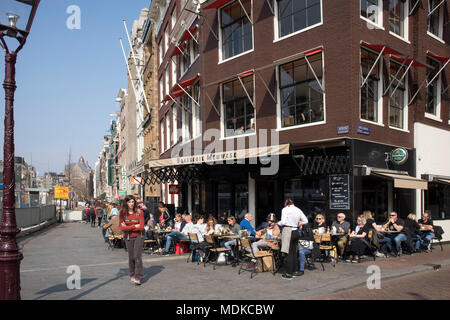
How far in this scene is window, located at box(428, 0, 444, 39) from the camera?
669 inches

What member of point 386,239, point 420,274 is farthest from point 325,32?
point 420,274

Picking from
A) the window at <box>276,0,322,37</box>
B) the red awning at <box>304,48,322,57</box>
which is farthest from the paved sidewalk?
the window at <box>276,0,322,37</box>

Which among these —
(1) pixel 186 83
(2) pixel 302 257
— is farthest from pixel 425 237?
(1) pixel 186 83

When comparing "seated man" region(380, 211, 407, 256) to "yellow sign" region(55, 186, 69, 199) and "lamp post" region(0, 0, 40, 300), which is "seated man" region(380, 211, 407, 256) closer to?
"lamp post" region(0, 0, 40, 300)

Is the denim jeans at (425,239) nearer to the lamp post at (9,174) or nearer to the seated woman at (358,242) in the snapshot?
the seated woman at (358,242)

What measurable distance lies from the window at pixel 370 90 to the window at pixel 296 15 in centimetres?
201

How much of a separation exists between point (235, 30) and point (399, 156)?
836 cm

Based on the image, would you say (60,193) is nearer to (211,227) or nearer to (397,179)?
(211,227)

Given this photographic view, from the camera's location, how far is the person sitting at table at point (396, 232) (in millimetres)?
12102

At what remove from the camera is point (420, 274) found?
30.9 feet

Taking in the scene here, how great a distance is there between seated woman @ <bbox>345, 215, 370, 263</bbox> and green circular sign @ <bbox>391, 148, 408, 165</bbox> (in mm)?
3270

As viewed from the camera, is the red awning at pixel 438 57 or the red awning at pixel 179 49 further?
the red awning at pixel 179 49

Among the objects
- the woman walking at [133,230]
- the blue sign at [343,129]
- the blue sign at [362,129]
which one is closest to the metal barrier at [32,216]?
the woman walking at [133,230]

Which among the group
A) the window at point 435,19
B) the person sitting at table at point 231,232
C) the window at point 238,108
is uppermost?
the window at point 435,19
